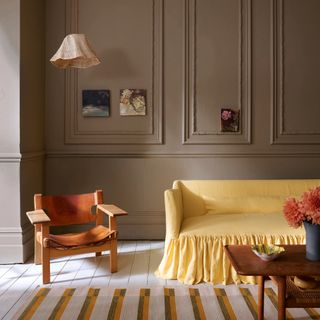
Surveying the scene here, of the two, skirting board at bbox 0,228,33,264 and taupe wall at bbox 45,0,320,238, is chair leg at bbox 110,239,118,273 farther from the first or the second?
taupe wall at bbox 45,0,320,238

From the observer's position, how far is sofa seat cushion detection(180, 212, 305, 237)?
3.48 meters

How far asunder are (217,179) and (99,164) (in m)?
1.34

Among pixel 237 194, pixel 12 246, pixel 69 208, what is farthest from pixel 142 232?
pixel 12 246

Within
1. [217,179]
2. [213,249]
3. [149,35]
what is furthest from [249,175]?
[149,35]

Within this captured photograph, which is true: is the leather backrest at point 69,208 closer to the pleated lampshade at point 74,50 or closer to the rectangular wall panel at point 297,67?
the pleated lampshade at point 74,50

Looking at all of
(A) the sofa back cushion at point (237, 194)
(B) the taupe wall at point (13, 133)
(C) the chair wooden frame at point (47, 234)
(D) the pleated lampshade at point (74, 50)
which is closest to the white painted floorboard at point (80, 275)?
(C) the chair wooden frame at point (47, 234)

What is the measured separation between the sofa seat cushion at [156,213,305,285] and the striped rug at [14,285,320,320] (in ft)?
0.42

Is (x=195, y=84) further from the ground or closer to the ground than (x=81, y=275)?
further from the ground

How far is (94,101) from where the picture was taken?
4750 millimetres

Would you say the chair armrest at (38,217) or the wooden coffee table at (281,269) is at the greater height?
the chair armrest at (38,217)

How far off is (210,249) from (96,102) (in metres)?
2.20

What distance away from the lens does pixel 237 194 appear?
4.29 meters

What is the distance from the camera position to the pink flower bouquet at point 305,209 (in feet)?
8.30

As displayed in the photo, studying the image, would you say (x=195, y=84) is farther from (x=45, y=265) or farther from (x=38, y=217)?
(x=45, y=265)
